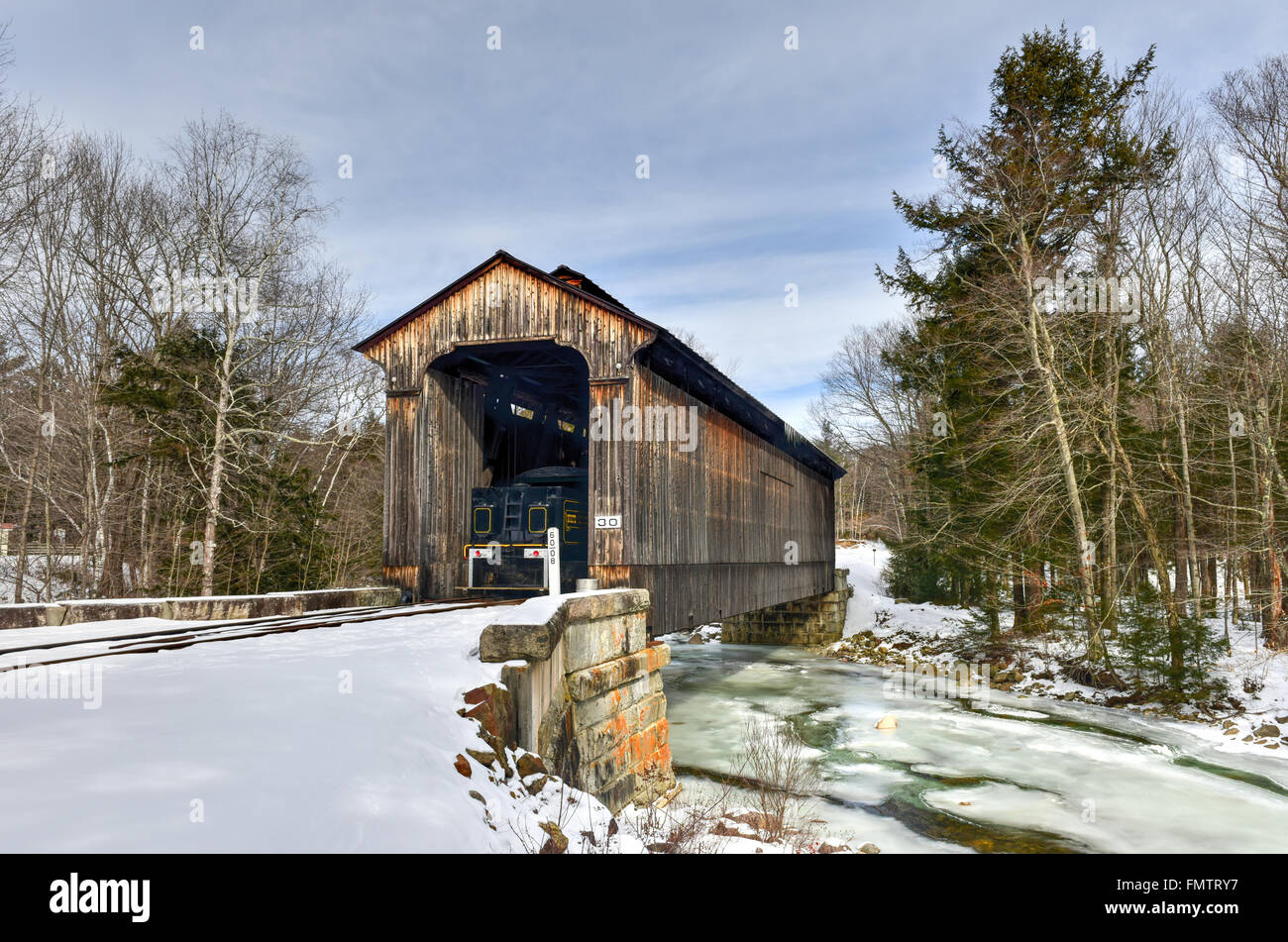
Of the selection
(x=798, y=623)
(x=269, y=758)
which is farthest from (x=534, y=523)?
(x=798, y=623)

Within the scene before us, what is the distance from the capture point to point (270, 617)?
10.2 metres

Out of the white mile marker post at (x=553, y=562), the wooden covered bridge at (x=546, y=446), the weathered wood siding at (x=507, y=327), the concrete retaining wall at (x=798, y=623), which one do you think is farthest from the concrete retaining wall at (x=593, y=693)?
the concrete retaining wall at (x=798, y=623)

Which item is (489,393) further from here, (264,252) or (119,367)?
(119,367)

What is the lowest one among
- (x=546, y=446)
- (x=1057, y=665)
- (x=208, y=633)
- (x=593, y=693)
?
(x=1057, y=665)

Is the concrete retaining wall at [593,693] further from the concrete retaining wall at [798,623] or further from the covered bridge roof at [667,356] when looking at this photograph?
the concrete retaining wall at [798,623]

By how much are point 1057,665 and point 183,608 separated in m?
20.4

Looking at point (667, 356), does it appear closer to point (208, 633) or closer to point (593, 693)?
point (593, 693)

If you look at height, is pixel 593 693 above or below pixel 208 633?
below

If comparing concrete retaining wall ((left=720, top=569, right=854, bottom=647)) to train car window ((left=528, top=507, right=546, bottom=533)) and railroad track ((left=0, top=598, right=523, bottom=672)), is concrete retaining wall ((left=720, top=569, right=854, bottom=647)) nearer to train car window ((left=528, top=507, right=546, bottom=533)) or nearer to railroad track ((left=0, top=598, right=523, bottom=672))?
train car window ((left=528, top=507, right=546, bottom=533))

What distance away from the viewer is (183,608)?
973cm

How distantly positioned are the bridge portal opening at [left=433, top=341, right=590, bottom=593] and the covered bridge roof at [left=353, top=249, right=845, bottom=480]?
1.14 meters

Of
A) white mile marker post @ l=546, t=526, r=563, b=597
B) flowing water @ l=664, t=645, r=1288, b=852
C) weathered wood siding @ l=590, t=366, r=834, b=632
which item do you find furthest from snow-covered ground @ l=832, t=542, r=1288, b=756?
white mile marker post @ l=546, t=526, r=563, b=597

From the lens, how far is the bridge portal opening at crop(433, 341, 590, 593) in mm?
14258
